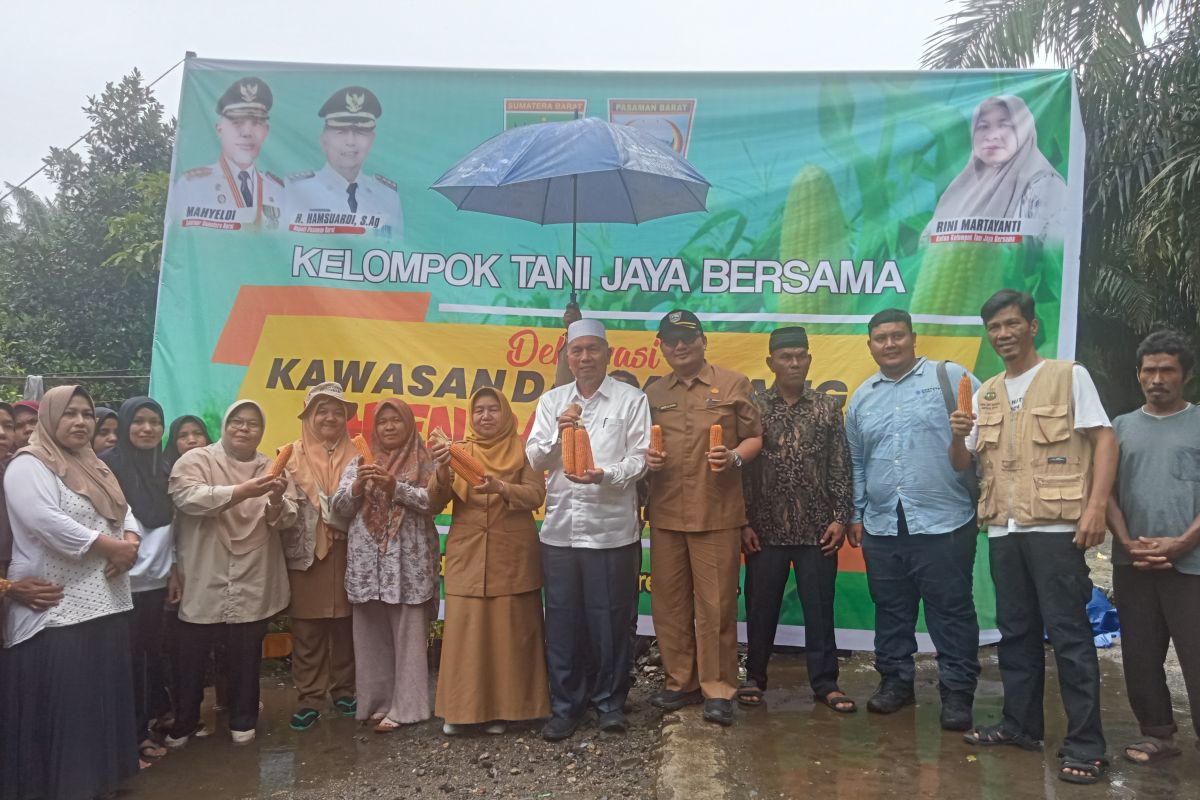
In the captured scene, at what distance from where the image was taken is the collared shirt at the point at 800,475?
12.3 ft

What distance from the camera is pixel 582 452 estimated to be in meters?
3.38

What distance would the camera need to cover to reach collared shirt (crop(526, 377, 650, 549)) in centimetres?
356

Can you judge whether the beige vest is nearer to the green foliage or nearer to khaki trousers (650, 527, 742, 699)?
khaki trousers (650, 527, 742, 699)

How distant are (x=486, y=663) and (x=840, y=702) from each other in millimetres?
1554

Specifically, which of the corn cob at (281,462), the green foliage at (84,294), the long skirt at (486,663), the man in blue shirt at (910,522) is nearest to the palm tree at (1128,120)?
the man in blue shirt at (910,522)

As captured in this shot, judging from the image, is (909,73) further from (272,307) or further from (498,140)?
(272,307)

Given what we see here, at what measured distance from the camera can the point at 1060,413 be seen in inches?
122

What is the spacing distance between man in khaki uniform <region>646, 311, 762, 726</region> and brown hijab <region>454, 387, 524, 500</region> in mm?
622

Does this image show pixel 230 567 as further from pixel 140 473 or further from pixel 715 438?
pixel 715 438

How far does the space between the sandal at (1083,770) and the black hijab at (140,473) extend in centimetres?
360

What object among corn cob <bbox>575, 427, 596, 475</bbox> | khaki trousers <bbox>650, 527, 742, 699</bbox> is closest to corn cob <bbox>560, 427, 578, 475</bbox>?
corn cob <bbox>575, 427, 596, 475</bbox>

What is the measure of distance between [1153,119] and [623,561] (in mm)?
5183

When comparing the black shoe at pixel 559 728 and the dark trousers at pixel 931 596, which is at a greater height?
the dark trousers at pixel 931 596

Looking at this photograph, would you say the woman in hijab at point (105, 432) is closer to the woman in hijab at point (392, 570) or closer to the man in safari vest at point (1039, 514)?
the woman in hijab at point (392, 570)
